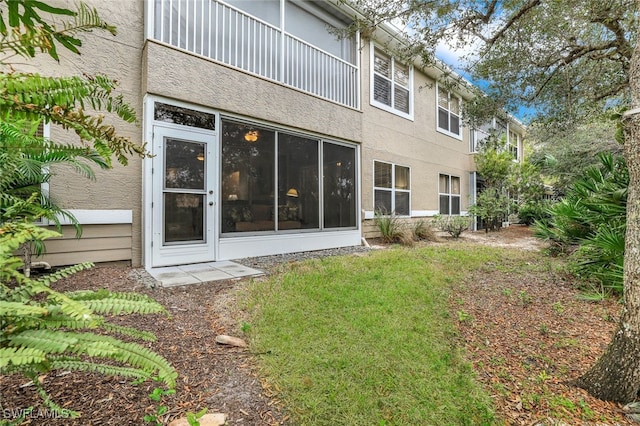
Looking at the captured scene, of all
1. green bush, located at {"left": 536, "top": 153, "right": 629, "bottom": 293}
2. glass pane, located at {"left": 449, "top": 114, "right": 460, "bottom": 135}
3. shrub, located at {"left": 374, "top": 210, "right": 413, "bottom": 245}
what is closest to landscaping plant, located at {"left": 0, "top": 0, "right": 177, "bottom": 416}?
green bush, located at {"left": 536, "top": 153, "right": 629, "bottom": 293}

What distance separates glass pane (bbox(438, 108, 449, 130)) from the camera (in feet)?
35.1

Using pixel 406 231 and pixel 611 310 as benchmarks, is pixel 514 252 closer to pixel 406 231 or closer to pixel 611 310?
pixel 406 231

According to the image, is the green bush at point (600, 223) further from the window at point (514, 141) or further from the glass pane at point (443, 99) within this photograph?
the window at point (514, 141)

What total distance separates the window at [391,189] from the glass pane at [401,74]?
267 centimetres

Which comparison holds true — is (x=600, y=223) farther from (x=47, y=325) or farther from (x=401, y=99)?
(x=401, y=99)

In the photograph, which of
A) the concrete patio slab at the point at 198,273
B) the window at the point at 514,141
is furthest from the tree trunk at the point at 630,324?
the window at the point at 514,141

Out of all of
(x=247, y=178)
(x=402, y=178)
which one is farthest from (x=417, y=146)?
(x=247, y=178)

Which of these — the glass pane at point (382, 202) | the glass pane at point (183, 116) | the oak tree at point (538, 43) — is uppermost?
the oak tree at point (538, 43)

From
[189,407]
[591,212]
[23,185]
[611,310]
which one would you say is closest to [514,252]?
[591,212]

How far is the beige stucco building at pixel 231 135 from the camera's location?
14.2ft

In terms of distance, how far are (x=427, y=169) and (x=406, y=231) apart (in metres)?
3.10

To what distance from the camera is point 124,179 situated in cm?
447

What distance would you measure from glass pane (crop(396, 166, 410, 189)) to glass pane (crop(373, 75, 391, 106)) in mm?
2009

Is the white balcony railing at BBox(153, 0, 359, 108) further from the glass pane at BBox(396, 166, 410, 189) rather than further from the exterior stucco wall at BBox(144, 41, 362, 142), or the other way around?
the glass pane at BBox(396, 166, 410, 189)
